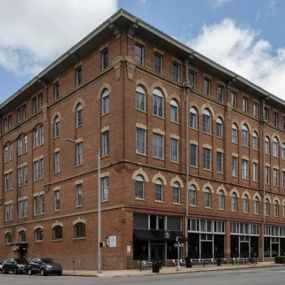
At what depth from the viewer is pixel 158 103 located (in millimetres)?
52781

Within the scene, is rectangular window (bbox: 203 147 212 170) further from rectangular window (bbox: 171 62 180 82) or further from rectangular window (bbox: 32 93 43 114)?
rectangular window (bbox: 32 93 43 114)

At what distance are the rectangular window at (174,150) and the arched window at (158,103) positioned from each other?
3.18m

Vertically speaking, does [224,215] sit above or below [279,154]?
below

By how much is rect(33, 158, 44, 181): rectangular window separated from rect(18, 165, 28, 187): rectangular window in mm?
2685

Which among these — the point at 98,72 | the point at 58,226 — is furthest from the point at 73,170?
the point at 98,72

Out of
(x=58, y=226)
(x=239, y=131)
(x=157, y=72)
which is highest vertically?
(x=157, y=72)

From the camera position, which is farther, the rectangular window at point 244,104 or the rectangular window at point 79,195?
the rectangular window at point 244,104

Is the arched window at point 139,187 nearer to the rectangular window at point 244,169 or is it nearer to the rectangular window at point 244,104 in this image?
the rectangular window at point 244,169

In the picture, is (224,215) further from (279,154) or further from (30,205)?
(30,205)

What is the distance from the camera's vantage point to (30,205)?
6556 cm

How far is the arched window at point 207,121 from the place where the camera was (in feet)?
193

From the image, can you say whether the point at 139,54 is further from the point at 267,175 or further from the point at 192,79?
the point at 267,175

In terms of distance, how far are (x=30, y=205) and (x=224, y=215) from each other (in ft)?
75.1

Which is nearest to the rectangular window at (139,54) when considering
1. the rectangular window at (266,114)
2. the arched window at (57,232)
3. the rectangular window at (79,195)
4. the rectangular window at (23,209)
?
the rectangular window at (79,195)
